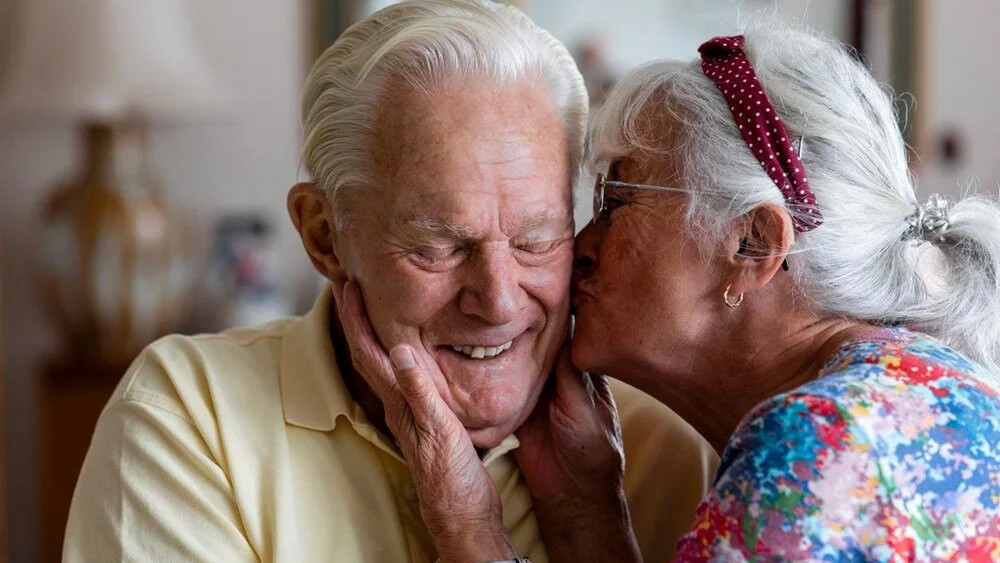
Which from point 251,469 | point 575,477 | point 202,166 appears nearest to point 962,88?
point 202,166

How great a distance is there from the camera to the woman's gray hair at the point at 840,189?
5.16 ft

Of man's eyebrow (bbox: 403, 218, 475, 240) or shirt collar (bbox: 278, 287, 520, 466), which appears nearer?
man's eyebrow (bbox: 403, 218, 475, 240)

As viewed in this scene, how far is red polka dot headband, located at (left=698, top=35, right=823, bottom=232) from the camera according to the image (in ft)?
5.08

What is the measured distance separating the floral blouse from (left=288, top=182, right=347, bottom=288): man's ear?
0.75 metres

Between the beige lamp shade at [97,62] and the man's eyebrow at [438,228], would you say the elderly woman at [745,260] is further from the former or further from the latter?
the beige lamp shade at [97,62]

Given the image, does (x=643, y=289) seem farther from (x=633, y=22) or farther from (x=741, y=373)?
(x=633, y=22)

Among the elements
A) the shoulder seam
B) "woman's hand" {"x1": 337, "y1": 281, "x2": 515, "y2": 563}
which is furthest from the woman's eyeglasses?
the shoulder seam

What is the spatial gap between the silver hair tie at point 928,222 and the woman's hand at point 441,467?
28.9 inches

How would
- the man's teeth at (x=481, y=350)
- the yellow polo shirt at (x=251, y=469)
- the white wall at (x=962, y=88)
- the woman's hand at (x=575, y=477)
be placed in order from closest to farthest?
the yellow polo shirt at (x=251, y=469)
the man's teeth at (x=481, y=350)
the woman's hand at (x=575, y=477)
the white wall at (x=962, y=88)

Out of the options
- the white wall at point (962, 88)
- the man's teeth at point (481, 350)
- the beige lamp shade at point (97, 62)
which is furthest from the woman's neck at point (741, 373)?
the white wall at point (962, 88)

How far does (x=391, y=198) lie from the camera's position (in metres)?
1.63

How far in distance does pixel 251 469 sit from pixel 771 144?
882mm

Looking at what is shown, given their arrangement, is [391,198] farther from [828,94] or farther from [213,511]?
[828,94]

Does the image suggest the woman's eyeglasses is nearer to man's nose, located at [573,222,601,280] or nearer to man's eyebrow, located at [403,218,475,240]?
man's nose, located at [573,222,601,280]
